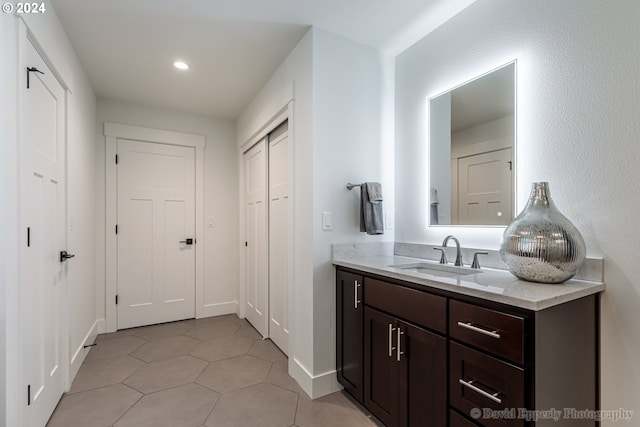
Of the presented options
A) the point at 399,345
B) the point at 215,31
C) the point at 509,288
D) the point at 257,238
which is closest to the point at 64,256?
the point at 257,238

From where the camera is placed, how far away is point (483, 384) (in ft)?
3.76

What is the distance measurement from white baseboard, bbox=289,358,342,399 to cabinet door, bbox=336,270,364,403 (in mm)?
69

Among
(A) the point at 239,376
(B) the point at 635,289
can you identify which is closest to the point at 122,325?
(A) the point at 239,376

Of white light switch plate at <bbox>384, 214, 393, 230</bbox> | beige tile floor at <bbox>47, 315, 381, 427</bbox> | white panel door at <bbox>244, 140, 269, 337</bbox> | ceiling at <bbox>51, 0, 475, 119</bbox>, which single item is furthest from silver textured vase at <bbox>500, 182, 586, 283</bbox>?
white panel door at <bbox>244, 140, 269, 337</bbox>

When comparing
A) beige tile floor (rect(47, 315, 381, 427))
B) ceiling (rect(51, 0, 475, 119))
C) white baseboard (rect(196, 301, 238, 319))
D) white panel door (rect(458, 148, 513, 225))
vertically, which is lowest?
beige tile floor (rect(47, 315, 381, 427))

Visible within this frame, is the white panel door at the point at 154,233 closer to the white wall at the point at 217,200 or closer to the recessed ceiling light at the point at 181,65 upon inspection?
the white wall at the point at 217,200

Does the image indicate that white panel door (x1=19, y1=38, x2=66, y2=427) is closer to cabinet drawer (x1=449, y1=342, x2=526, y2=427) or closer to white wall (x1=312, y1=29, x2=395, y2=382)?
white wall (x1=312, y1=29, x2=395, y2=382)

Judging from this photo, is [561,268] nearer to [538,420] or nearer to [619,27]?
[538,420]

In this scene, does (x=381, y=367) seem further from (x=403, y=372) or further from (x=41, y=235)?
(x=41, y=235)

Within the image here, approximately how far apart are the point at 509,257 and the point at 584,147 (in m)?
0.59

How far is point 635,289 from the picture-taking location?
1.19 m

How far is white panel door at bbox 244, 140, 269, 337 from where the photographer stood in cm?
297

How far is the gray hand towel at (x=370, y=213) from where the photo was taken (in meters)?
2.04

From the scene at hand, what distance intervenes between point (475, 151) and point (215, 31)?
1863mm
